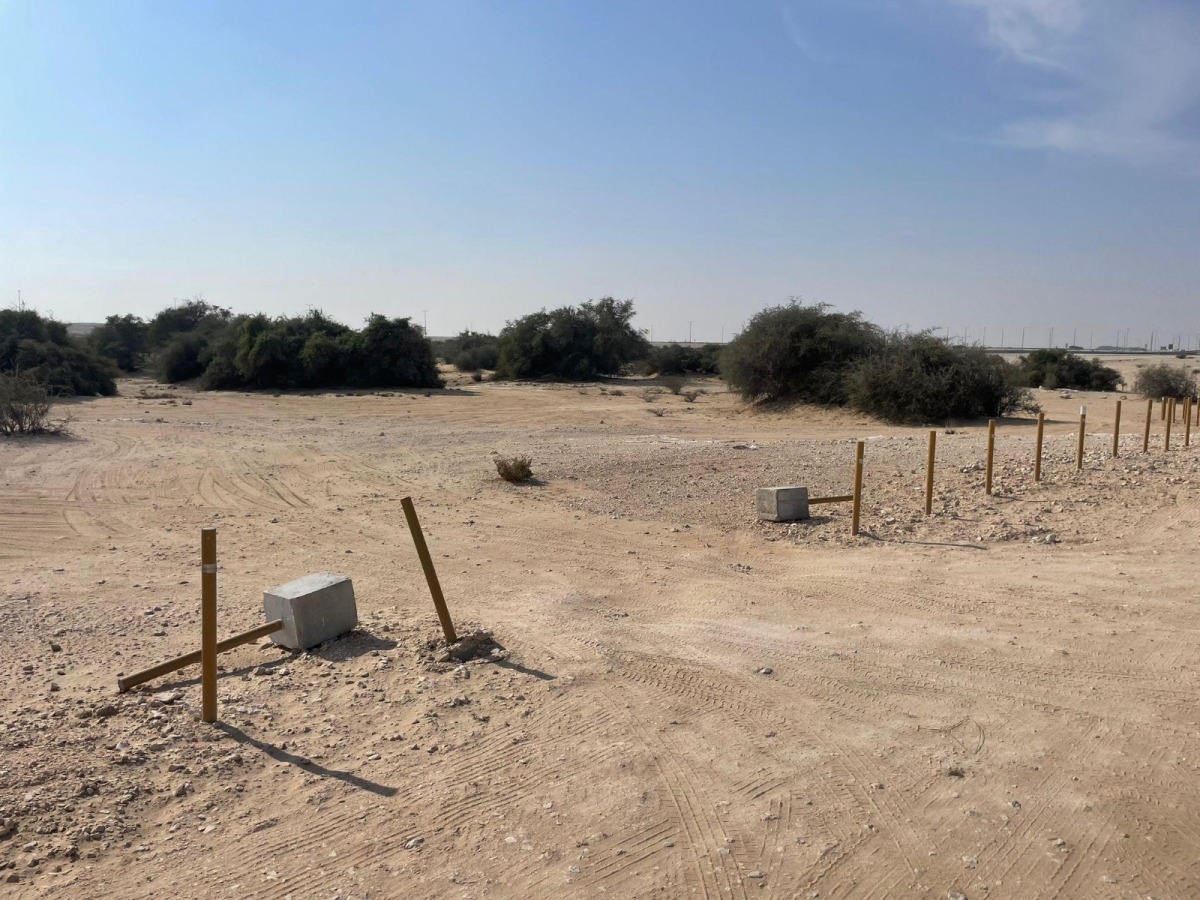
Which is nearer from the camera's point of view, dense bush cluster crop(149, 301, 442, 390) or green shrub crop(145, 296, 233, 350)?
dense bush cluster crop(149, 301, 442, 390)

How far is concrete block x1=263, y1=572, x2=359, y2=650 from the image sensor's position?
6.77 meters

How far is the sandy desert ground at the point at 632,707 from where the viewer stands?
4.22m

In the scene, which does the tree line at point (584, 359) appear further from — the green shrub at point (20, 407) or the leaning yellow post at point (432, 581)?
the leaning yellow post at point (432, 581)

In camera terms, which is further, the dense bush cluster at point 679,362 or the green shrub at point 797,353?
the dense bush cluster at point 679,362

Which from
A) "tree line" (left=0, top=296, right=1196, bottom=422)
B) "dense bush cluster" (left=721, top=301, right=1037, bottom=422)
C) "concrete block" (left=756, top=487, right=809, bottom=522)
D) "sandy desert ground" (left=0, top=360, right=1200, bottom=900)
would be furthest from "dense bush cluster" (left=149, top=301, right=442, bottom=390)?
"concrete block" (left=756, top=487, right=809, bottom=522)

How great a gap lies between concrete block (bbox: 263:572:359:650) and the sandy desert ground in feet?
0.49

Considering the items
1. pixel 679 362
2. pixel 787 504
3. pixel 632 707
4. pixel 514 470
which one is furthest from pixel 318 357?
pixel 632 707

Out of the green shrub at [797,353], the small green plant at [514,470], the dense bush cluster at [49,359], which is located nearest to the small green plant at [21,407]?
the small green plant at [514,470]

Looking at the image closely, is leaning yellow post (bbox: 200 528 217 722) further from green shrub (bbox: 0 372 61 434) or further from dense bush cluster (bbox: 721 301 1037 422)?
dense bush cluster (bbox: 721 301 1037 422)

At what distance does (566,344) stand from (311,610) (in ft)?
147

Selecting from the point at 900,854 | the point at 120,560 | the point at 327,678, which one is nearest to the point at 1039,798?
the point at 900,854

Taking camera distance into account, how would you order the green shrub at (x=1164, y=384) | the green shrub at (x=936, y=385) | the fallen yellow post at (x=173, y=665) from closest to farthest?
the fallen yellow post at (x=173, y=665) → the green shrub at (x=936, y=385) → the green shrub at (x=1164, y=384)

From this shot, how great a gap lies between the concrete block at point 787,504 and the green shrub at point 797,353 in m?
19.4

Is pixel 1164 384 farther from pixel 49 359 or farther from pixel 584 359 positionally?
pixel 49 359
